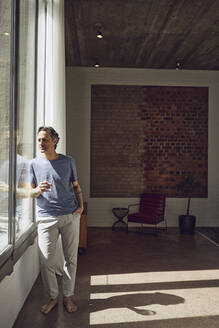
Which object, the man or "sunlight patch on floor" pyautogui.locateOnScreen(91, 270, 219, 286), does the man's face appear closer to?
the man

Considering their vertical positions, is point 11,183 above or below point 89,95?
below

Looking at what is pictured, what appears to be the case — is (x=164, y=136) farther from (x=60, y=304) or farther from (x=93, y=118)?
(x=60, y=304)

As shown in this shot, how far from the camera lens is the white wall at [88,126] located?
766 centimetres

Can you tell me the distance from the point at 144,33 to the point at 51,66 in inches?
88.4

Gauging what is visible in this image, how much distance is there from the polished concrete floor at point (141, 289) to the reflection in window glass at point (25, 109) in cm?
94

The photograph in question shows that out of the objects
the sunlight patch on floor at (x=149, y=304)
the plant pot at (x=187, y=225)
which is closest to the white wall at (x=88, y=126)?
the plant pot at (x=187, y=225)

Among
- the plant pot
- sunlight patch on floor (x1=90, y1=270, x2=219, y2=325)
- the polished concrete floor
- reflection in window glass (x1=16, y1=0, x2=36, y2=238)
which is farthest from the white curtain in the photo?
the plant pot

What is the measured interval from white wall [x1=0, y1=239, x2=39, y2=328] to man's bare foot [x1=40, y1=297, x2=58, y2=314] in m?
0.23

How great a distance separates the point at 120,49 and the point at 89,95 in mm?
1557

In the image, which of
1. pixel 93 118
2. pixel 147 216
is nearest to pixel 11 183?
pixel 147 216

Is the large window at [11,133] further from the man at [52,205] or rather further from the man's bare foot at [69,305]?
the man's bare foot at [69,305]

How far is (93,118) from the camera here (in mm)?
7730

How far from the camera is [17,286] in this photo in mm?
2990

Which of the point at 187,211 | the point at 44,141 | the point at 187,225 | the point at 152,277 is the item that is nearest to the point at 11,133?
the point at 44,141
